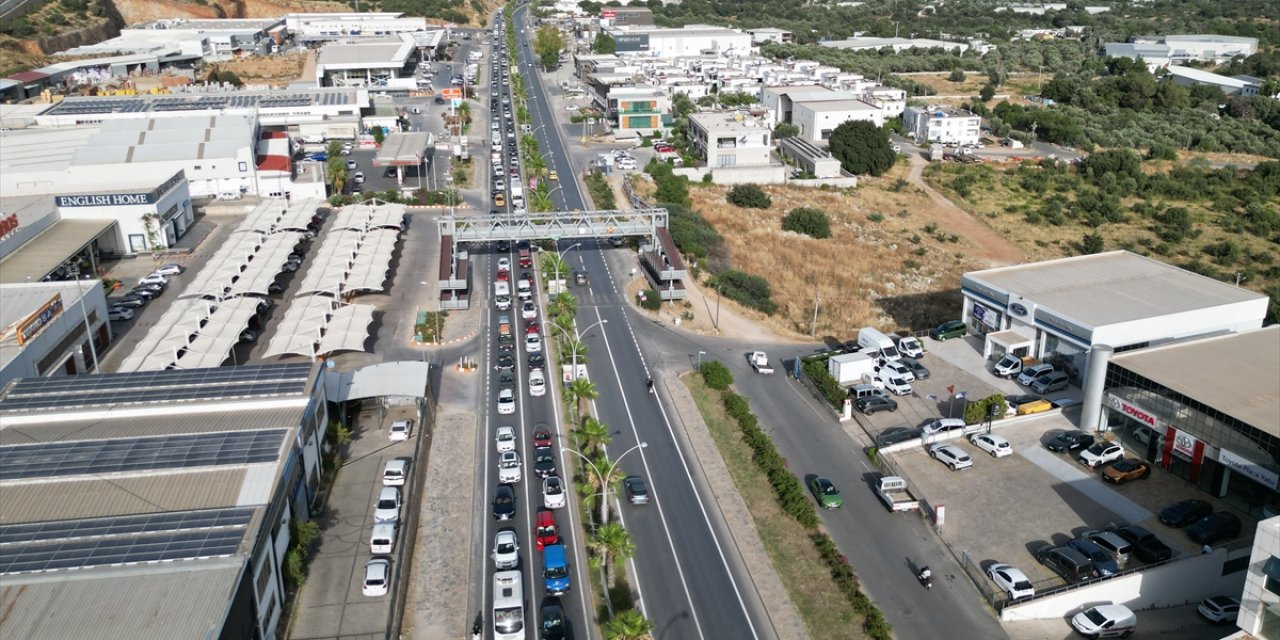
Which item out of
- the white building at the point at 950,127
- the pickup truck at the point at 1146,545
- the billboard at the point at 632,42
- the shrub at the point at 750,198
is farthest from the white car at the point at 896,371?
the billboard at the point at 632,42

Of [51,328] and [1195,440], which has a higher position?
[51,328]

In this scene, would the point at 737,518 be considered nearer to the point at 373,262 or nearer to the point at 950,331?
the point at 950,331

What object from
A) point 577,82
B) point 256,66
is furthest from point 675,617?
point 256,66

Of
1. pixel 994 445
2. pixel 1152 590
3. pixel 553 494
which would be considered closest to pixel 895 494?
pixel 994 445

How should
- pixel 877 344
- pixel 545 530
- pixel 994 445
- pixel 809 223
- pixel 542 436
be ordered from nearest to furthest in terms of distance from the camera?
pixel 545 530
pixel 994 445
pixel 542 436
pixel 877 344
pixel 809 223

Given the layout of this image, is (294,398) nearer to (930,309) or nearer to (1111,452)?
(1111,452)

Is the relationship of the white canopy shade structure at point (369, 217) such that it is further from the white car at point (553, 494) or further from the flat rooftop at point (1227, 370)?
the flat rooftop at point (1227, 370)
